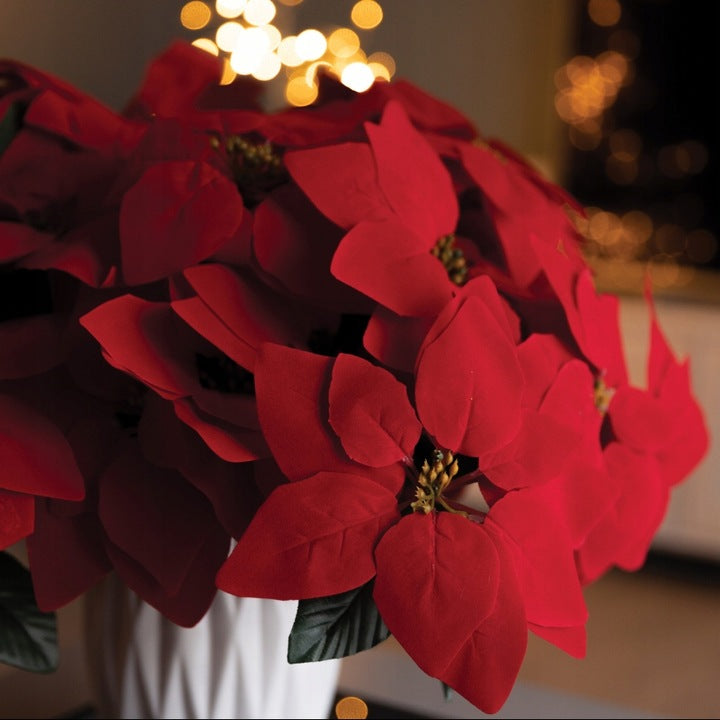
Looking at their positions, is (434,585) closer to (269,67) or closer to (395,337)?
(395,337)

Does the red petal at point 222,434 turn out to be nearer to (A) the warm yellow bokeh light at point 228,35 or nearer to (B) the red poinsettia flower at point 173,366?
(B) the red poinsettia flower at point 173,366

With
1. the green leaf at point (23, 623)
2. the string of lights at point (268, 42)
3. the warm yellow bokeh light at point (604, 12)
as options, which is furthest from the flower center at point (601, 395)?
the warm yellow bokeh light at point (604, 12)

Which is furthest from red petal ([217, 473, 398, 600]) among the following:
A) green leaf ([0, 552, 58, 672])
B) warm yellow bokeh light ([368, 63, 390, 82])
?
warm yellow bokeh light ([368, 63, 390, 82])

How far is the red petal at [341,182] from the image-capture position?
0.90 feet

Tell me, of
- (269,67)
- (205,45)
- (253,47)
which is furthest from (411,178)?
(269,67)

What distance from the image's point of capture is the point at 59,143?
340 mm

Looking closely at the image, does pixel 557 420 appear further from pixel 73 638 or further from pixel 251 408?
pixel 73 638

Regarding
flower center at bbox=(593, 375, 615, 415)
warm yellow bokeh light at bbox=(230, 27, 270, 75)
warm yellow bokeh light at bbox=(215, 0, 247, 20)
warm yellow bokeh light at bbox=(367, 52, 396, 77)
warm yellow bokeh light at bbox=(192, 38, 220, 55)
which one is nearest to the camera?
flower center at bbox=(593, 375, 615, 415)

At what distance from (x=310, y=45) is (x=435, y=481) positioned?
6.25ft

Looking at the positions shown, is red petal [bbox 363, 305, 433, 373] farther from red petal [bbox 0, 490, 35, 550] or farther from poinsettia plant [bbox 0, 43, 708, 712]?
red petal [bbox 0, 490, 35, 550]

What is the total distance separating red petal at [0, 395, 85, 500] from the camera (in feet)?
0.82

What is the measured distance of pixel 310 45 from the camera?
2014 mm

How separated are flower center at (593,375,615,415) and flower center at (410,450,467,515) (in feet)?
0.31

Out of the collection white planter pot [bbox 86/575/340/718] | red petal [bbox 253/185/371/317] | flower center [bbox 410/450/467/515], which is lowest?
white planter pot [bbox 86/575/340/718]
